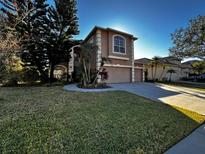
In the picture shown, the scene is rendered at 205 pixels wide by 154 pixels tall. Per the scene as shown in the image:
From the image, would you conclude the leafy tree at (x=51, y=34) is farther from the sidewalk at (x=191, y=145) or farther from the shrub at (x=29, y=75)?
the sidewalk at (x=191, y=145)

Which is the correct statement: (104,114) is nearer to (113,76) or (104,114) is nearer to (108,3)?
(108,3)

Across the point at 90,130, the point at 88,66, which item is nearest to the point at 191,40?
the point at 88,66

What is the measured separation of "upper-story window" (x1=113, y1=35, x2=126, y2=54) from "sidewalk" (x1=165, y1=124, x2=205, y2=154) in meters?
12.1

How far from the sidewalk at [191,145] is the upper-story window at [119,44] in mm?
12142

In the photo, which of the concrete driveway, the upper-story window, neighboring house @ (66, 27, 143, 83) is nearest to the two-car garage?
neighboring house @ (66, 27, 143, 83)

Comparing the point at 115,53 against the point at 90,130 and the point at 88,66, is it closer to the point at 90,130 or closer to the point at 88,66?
the point at 88,66

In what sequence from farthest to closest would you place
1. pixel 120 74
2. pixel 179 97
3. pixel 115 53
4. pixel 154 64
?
pixel 154 64 → pixel 120 74 → pixel 115 53 → pixel 179 97

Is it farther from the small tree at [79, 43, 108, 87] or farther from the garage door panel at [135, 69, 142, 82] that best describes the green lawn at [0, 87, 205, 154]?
the garage door panel at [135, 69, 142, 82]

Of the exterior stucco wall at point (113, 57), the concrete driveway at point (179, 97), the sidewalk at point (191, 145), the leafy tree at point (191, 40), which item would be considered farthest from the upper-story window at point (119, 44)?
the sidewalk at point (191, 145)

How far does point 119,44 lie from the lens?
15.2 meters

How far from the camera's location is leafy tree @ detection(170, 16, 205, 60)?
1529 cm

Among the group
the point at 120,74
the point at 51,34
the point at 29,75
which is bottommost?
the point at 29,75

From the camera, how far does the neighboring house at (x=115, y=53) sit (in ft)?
45.0

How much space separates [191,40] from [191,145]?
17.3 metres
